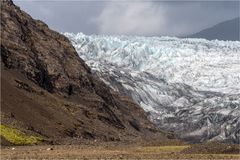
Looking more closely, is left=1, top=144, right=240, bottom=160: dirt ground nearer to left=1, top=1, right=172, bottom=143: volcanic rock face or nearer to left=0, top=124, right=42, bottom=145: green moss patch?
left=0, top=124, right=42, bottom=145: green moss patch

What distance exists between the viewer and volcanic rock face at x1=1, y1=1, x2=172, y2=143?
7300 centimetres

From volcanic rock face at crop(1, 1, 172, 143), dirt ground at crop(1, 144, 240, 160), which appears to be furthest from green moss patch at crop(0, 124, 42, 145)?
dirt ground at crop(1, 144, 240, 160)

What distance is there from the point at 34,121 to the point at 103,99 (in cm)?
4416

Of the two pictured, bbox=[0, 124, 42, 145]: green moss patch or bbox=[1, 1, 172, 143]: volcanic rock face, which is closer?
bbox=[0, 124, 42, 145]: green moss patch

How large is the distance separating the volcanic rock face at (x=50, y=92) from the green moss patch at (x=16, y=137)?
2.44 metres

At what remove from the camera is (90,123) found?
9031cm

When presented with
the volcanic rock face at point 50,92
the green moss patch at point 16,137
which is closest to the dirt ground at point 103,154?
the green moss patch at point 16,137

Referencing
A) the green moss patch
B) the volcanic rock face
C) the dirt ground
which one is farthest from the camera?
the volcanic rock face

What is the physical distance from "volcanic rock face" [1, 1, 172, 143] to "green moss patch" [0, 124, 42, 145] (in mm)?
2440

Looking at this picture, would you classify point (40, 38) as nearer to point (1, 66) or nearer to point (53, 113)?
point (1, 66)

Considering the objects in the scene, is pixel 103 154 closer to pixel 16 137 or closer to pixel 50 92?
pixel 16 137

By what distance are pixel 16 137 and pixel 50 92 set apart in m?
40.1

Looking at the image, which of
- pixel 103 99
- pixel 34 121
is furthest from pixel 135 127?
pixel 34 121

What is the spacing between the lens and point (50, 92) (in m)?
97.7
